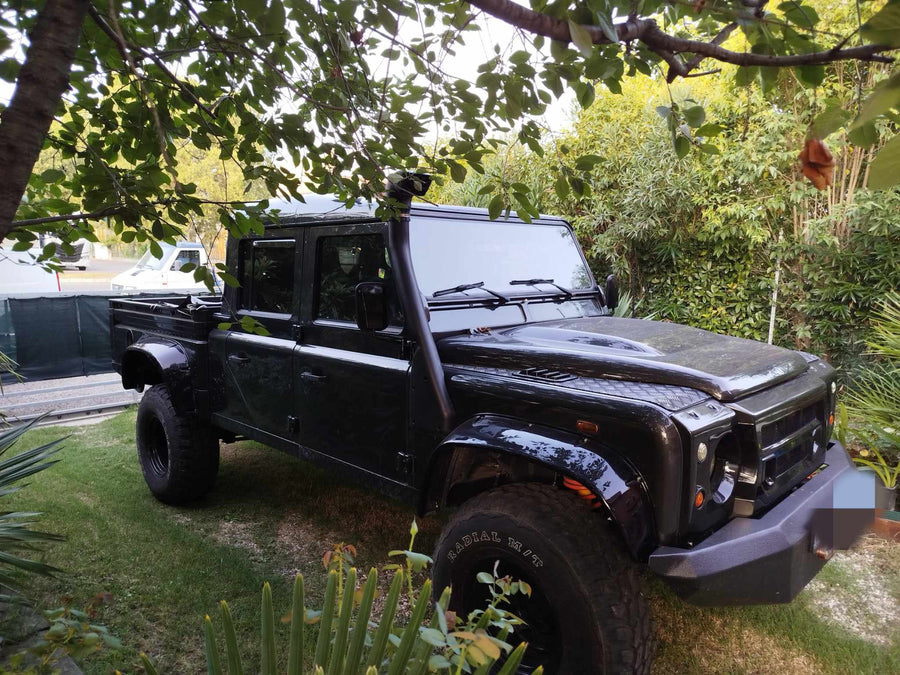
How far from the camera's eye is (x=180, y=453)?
159 inches

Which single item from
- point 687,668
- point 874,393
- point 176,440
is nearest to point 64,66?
point 687,668

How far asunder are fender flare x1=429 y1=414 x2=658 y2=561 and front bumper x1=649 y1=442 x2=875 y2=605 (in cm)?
11

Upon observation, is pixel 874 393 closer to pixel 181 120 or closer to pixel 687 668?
pixel 687 668

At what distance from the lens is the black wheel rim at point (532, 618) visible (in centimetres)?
221

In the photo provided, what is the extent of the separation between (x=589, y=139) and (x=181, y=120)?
5.80m

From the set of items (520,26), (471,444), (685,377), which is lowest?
(471,444)

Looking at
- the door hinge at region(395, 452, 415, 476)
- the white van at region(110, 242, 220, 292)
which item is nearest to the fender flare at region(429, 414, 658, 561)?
the door hinge at region(395, 452, 415, 476)

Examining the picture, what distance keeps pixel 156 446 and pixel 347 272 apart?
8.12 feet

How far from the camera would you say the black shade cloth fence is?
809 cm

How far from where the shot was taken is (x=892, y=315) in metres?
4.30

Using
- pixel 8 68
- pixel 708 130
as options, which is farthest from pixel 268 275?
pixel 708 130

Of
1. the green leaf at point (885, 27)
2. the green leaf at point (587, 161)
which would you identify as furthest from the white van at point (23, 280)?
the green leaf at point (885, 27)

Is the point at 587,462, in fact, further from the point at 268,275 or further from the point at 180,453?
the point at 180,453

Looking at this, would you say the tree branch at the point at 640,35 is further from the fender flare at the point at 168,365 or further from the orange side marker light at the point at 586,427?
the fender flare at the point at 168,365
